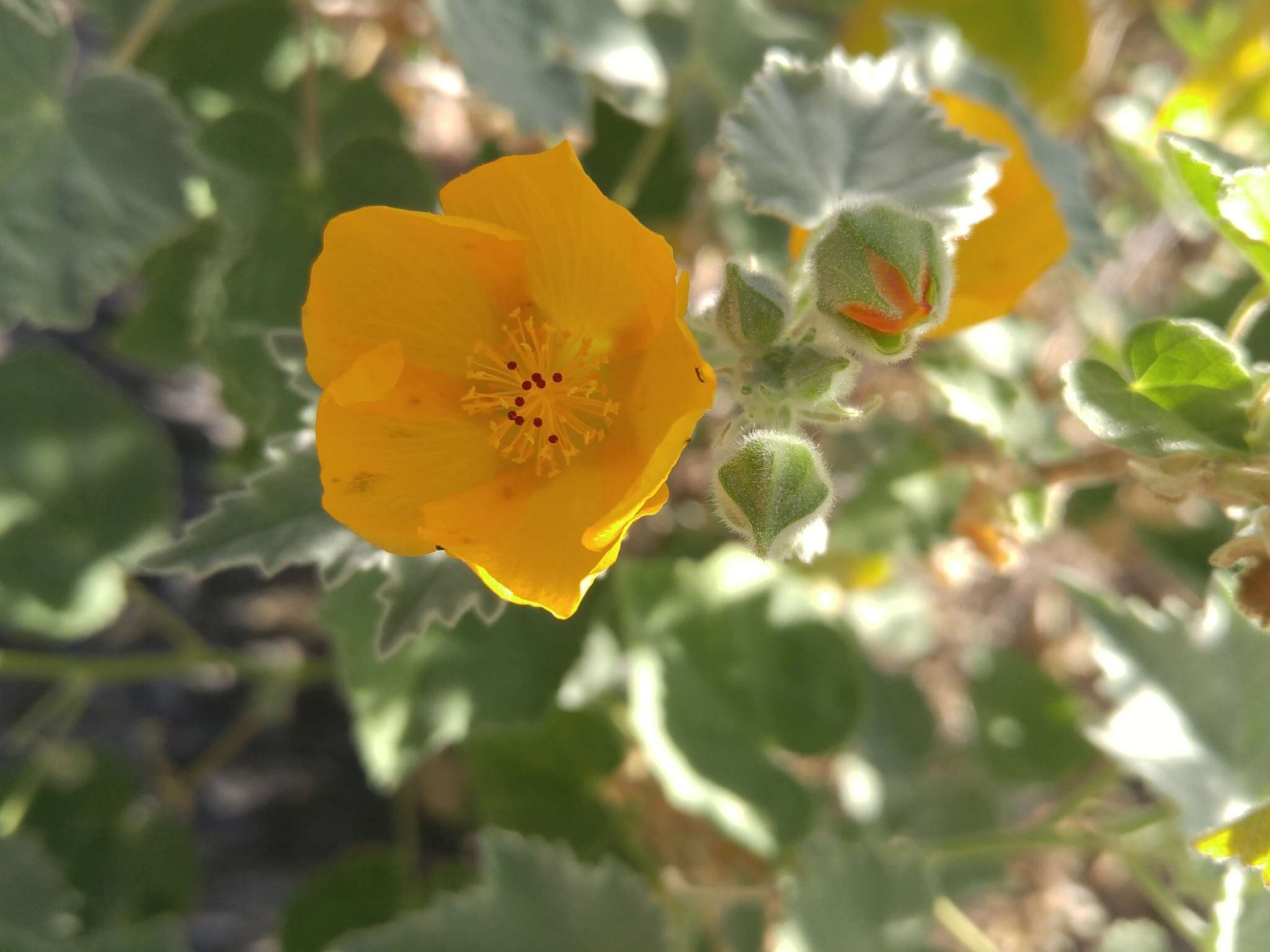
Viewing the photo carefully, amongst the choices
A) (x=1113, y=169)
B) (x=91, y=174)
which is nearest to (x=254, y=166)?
(x=91, y=174)

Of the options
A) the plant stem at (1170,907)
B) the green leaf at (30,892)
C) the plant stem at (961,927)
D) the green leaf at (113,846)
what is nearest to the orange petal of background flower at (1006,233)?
the plant stem at (1170,907)

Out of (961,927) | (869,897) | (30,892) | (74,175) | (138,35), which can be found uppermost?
(138,35)

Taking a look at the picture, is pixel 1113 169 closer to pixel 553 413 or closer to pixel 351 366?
pixel 553 413

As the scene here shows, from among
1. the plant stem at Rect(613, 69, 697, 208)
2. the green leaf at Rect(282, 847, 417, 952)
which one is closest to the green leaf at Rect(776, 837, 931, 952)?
the green leaf at Rect(282, 847, 417, 952)

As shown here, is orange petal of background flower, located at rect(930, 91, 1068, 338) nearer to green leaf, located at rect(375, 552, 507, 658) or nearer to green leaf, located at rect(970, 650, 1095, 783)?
green leaf, located at rect(375, 552, 507, 658)

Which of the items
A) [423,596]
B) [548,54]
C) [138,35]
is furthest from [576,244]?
[138,35]

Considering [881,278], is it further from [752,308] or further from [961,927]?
[961,927]

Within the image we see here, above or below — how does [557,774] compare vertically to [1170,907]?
below
